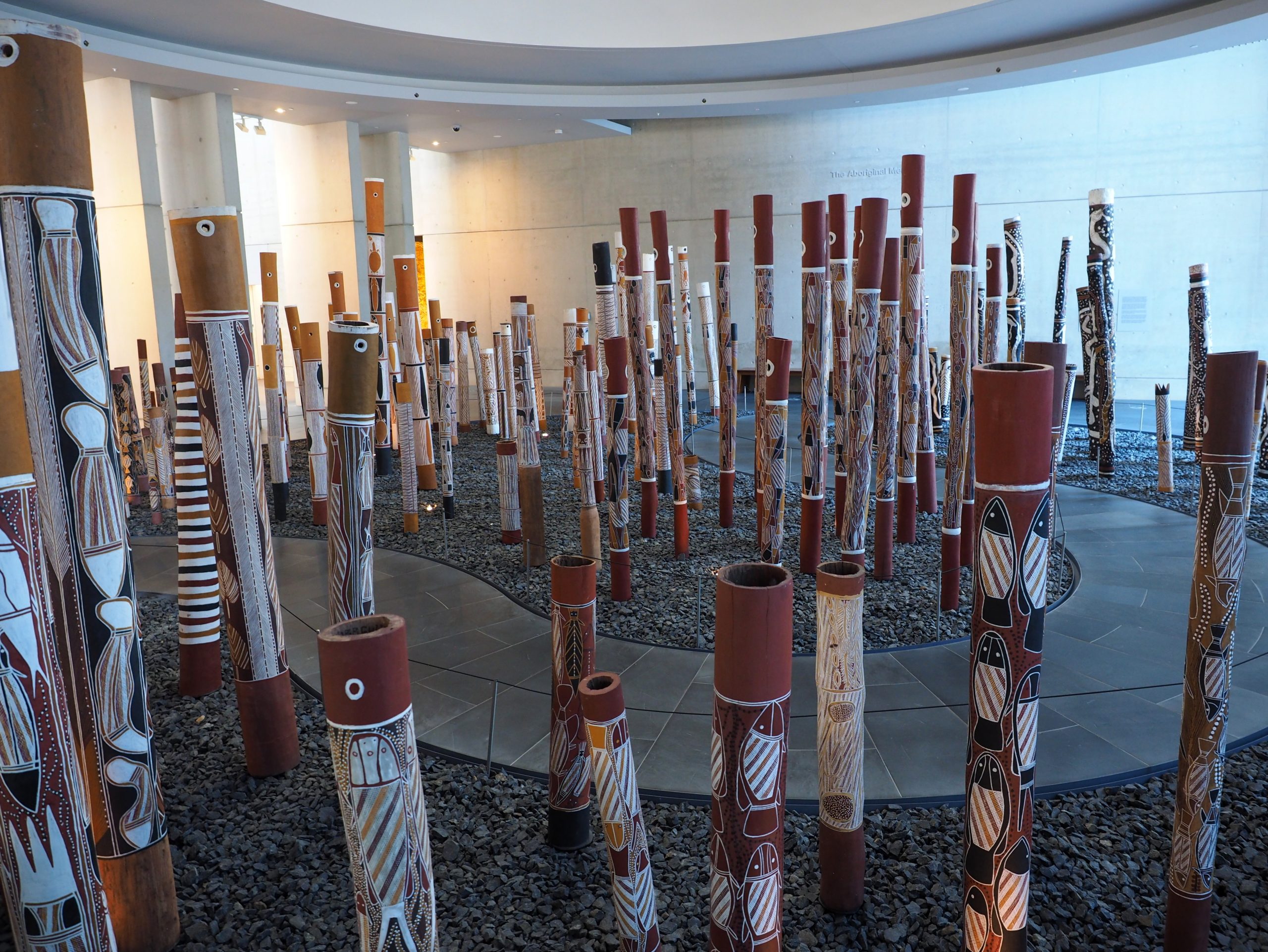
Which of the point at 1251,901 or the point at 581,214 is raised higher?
the point at 581,214

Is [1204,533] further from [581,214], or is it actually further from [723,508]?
[581,214]

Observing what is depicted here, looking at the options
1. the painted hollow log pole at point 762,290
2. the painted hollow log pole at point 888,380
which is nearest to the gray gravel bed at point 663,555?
the painted hollow log pole at point 888,380

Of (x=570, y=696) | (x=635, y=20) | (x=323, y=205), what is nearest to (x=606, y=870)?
(x=570, y=696)

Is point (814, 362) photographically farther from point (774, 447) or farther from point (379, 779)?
point (379, 779)

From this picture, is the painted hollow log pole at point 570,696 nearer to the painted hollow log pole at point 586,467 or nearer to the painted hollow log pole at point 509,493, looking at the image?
the painted hollow log pole at point 586,467

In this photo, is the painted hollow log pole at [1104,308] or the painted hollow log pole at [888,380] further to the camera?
the painted hollow log pole at [1104,308]

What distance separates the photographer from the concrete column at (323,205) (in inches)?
449

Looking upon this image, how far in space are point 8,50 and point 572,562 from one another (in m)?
1.73

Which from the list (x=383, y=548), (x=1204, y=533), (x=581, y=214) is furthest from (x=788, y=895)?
(x=581, y=214)

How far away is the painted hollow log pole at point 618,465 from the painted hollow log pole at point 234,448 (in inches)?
83.8

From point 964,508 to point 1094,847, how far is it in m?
2.46

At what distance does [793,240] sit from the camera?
13.2 m

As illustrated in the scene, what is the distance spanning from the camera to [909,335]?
15.9 feet

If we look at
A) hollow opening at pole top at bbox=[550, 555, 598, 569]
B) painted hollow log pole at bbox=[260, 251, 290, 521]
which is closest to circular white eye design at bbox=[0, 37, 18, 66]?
hollow opening at pole top at bbox=[550, 555, 598, 569]
